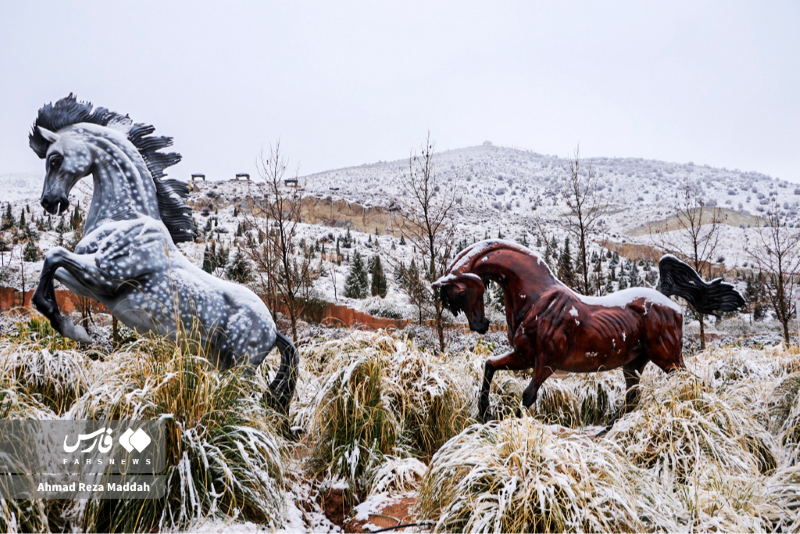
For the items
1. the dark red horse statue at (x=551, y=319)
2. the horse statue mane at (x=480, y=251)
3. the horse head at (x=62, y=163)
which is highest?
the horse head at (x=62, y=163)

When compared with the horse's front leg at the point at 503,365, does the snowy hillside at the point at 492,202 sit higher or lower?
higher

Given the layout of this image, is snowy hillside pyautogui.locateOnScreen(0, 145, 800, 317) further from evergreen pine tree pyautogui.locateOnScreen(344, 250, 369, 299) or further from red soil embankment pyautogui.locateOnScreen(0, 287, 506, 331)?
red soil embankment pyautogui.locateOnScreen(0, 287, 506, 331)

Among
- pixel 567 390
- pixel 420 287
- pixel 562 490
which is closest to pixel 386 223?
pixel 420 287

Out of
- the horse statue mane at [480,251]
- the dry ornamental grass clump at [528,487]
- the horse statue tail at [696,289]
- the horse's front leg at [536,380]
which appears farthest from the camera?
the horse statue tail at [696,289]

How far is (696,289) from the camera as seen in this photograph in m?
4.88

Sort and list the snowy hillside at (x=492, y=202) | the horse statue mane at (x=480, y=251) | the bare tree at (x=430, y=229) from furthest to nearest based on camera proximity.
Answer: the snowy hillside at (x=492, y=202) → the bare tree at (x=430, y=229) → the horse statue mane at (x=480, y=251)

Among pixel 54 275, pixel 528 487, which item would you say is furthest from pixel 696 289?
pixel 54 275

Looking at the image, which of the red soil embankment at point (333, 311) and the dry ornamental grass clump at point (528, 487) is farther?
the red soil embankment at point (333, 311)

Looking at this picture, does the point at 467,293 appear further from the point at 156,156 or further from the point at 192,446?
the point at 156,156

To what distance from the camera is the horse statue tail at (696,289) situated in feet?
15.8

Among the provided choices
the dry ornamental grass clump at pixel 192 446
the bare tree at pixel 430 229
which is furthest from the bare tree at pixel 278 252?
the dry ornamental grass clump at pixel 192 446

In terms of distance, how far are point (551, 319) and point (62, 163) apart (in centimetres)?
410

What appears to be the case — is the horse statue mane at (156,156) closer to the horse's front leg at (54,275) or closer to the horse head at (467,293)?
the horse's front leg at (54,275)

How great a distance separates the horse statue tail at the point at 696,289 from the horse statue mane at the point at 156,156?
4.57 metres
